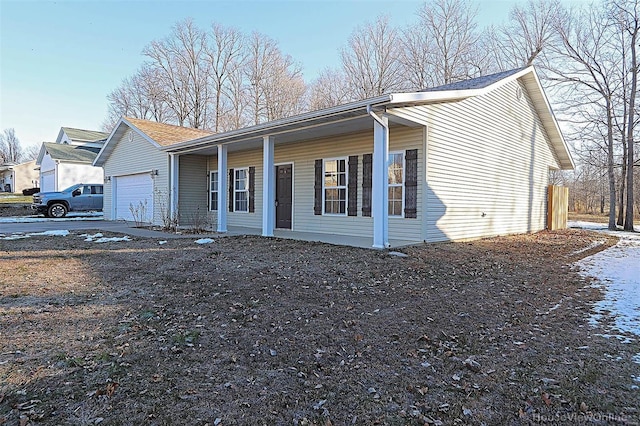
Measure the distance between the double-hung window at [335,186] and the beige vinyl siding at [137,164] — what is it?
591cm

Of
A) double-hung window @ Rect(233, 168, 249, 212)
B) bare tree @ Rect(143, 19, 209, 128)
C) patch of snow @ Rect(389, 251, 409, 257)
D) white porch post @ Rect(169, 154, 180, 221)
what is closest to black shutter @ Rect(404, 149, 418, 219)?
patch of snow @ Rect(389, 251, 409, 257)

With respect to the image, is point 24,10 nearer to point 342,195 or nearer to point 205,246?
point 205,246

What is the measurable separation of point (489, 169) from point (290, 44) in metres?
22.7

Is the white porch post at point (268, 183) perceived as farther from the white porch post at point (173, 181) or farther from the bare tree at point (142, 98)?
the bare tree at point (142, 98)

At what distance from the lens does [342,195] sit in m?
10.2

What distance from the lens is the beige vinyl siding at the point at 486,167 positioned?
864cm

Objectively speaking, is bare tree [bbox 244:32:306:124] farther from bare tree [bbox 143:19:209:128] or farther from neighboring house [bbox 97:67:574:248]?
neighboring house [bbox 97:67:574:248]

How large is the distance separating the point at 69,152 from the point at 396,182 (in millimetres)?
22752

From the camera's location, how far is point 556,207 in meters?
14.3

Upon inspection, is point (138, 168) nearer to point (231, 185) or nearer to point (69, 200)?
point (231, 185)

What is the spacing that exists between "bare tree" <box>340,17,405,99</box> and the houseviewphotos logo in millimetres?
23936

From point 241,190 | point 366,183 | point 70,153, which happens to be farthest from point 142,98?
point 366,183

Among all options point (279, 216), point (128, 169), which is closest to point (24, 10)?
point (128, 169)

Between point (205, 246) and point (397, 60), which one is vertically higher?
point (397, 60)
